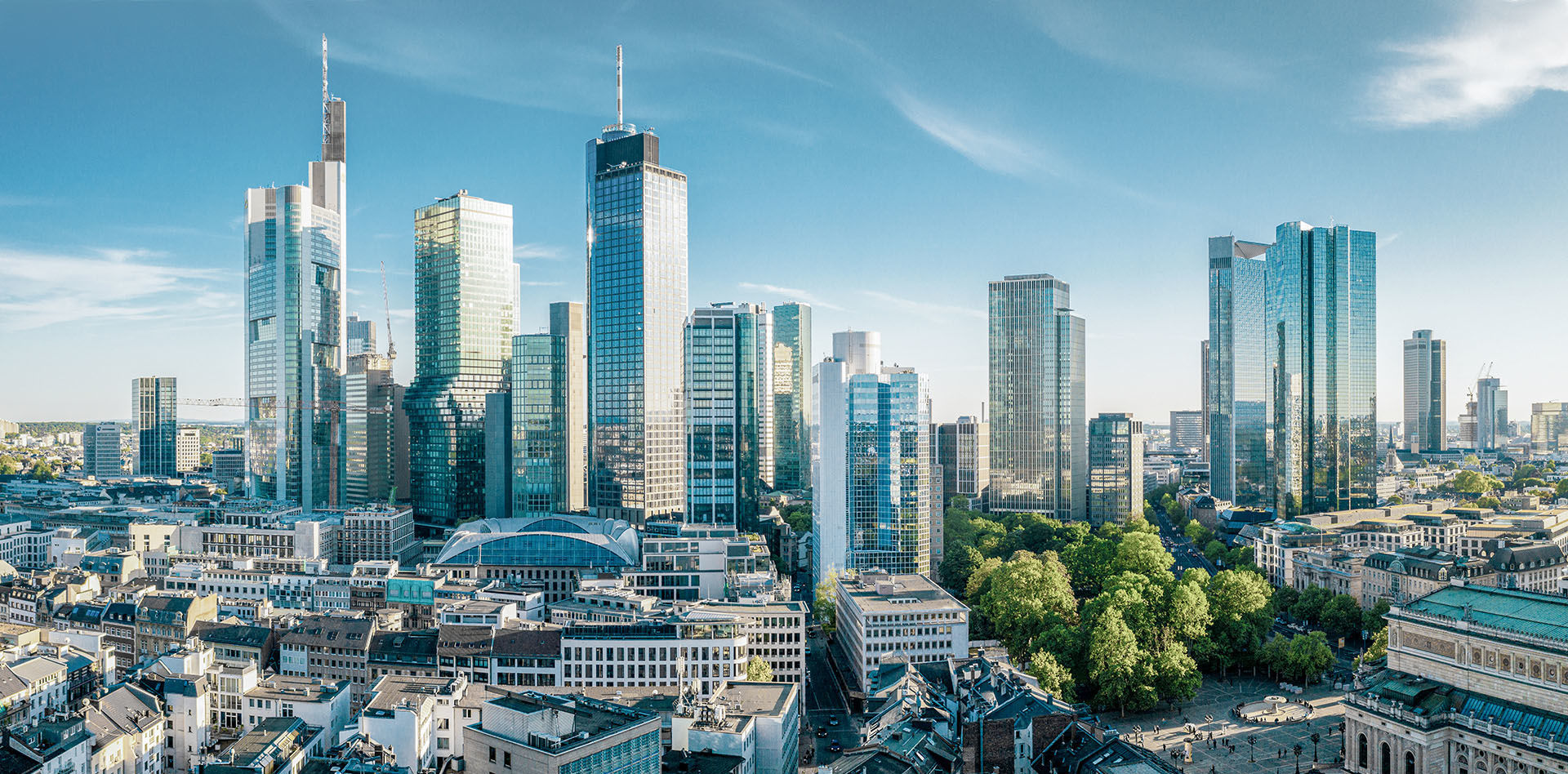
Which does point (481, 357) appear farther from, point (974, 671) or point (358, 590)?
point (974, 671)

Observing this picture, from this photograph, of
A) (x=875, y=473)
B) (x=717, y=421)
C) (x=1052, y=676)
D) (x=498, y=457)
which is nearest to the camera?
(x=1052, y=676)

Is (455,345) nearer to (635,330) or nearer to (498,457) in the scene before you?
(498,457)

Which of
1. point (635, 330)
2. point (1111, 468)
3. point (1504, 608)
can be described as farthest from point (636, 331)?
point (1504, 608)

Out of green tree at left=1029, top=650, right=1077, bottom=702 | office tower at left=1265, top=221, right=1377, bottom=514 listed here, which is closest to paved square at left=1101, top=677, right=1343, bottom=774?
green tree at left=1029, top=650, right=1077, bottom=702

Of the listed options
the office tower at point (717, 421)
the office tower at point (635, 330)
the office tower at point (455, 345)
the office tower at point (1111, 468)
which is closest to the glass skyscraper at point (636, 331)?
the office tower at point (635, 330)

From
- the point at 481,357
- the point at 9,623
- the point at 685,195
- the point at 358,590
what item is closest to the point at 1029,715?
the point at 358,590
